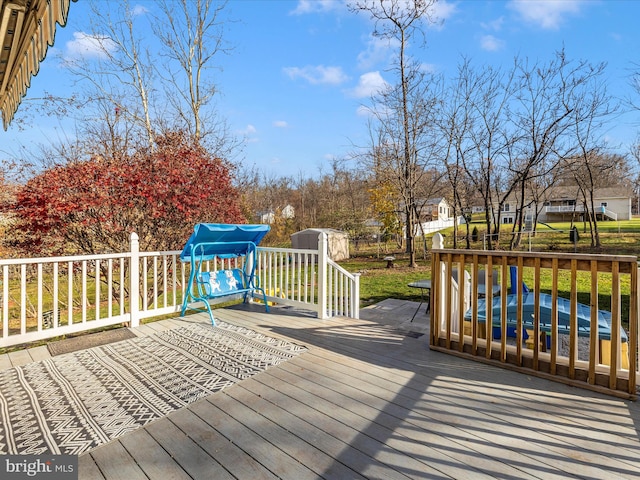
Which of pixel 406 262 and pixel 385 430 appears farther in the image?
pixel 406 262

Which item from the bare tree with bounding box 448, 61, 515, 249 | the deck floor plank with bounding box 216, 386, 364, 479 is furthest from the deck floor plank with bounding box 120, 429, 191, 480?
the bare tree with bounding box 448, 61, 515, 249

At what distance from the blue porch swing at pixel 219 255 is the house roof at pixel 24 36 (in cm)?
201

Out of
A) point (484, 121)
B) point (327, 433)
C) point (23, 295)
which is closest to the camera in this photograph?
point (327, 433)

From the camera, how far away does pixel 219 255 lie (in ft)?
15.0

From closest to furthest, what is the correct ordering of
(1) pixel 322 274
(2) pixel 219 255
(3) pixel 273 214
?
(1) pixel 322 274, (2) pixel 219 255, (3) pixel 273 214

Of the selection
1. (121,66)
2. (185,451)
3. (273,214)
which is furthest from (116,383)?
(273,214)

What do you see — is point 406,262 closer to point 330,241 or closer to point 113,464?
point 330,241

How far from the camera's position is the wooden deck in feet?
5.32

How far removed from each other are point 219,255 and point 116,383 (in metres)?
2.22

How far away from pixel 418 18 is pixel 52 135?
11824mm

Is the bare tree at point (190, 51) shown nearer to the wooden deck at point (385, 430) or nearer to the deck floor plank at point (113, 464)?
the wooden deck at point (385, 430)

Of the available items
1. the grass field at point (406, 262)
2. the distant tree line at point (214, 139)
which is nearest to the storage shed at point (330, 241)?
the grass field at point (406, 262)

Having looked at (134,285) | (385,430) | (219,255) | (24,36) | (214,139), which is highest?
(214,139)

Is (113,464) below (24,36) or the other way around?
below
